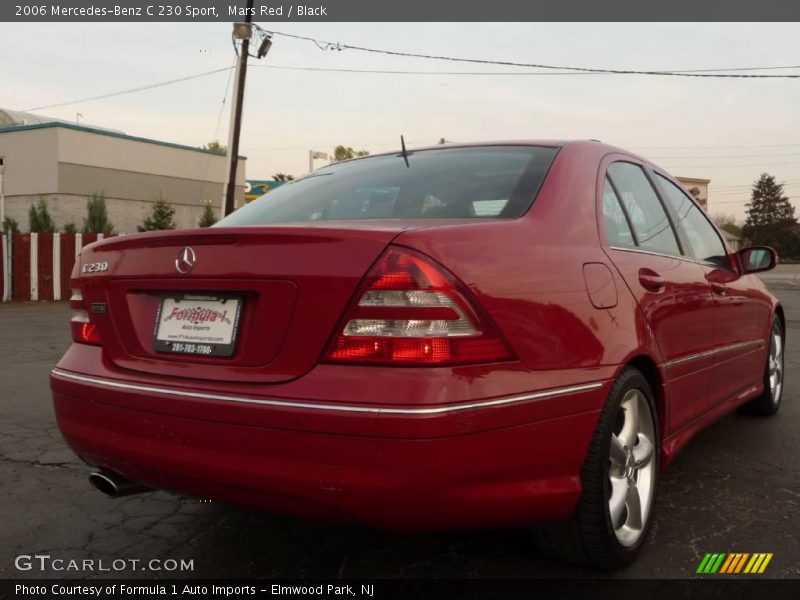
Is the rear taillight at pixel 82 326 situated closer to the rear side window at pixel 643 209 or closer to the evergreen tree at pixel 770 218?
the rear side window at pixel 643 209

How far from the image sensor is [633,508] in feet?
8.75

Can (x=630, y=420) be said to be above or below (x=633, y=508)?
above

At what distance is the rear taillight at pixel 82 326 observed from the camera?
259cm

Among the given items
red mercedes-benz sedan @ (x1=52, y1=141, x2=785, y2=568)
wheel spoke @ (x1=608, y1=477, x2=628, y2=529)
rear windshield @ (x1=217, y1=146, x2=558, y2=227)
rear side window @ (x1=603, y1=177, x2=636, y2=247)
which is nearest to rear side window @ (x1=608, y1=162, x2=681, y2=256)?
rear side window @ (x1=603, y1=177, x2=636, y2=247)

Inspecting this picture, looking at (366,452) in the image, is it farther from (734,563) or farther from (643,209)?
(643,209)

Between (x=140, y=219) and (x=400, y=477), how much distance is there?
3694 centimetres

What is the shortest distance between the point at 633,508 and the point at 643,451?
0.21 metres

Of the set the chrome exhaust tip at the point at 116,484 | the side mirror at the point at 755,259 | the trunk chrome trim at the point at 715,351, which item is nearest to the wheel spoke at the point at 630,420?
the trunk chrome trim at the point at 715,351

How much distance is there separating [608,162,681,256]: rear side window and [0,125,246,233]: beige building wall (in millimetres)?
29941

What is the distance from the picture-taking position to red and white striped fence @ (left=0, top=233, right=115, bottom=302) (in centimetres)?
1764

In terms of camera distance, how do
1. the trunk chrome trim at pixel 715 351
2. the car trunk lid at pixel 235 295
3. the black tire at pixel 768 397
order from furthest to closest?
the black tire at pixel 768 397, the trunk chrome trim at pixel 715 351, the car trunk lid at pixel 235 295

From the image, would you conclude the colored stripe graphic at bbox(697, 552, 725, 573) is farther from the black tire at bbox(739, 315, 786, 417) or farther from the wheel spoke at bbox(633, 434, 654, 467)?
the black tire at bbox(739, 315, 786, 417)

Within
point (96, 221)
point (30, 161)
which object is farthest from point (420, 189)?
point (30, 161)

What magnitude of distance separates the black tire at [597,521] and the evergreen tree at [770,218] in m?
90.2
